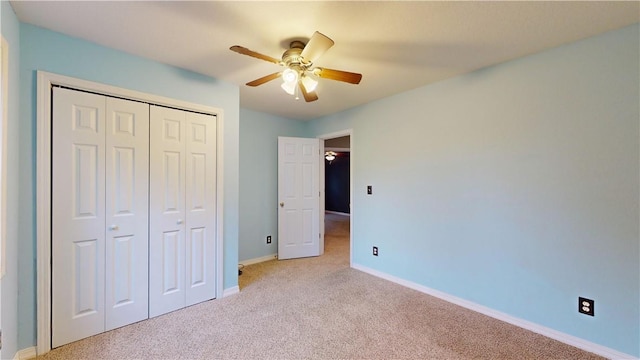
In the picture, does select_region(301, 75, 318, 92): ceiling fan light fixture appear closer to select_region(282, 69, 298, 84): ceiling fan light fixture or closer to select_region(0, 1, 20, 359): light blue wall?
select_region(282, 69, 298, 84): ceiling fan light fixture

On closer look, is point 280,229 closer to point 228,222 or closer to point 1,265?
point 228,222

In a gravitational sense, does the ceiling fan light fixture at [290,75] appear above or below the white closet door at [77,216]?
above

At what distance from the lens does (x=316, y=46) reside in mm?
1658

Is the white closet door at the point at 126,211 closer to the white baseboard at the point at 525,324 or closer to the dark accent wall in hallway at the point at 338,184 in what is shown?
the white baseboard at the point at 525,324

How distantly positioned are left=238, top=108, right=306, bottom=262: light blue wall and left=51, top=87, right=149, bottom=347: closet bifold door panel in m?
1.65

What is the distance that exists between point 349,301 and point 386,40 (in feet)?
7.81

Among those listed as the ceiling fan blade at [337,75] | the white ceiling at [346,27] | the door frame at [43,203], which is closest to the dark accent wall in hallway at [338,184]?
the white ceiling at [346,27]

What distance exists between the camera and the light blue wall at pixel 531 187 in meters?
1.84

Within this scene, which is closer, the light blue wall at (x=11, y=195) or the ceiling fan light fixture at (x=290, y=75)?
the light blue wall at (x=11, y=195)

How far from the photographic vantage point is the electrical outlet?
1.94 m

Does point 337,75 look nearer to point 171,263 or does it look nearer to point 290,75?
point 290,75

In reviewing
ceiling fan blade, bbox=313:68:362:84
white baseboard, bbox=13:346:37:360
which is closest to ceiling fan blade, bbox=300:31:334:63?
ceiling fan blade, bbox=313:68:362:84

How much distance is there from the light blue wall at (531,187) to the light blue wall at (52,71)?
7.70ft

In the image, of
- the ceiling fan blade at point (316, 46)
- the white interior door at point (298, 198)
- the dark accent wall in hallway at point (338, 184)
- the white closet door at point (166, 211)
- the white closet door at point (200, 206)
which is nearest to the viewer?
the ceiling fan blade at point (316, 46)
